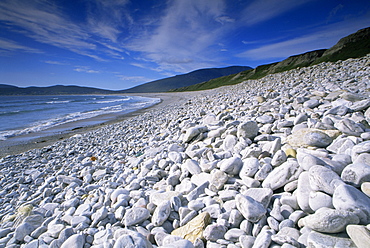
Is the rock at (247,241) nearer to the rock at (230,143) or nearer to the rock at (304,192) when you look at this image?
the rock at (304,192)

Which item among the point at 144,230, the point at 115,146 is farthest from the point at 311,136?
the point at 115,146

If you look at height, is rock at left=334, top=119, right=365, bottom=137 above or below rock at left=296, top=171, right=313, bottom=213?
above

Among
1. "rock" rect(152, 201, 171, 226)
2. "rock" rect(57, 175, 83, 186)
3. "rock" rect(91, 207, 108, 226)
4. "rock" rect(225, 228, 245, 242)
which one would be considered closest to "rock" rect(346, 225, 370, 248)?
"rock" rect(225, 228, 245, 242)

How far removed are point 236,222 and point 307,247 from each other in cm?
58

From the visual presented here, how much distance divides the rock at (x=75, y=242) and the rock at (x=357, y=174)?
2.61 m

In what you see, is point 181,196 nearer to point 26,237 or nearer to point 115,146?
point 26,237

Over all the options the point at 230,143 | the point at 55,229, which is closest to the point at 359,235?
the point at 230,143

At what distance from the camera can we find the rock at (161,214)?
6.75 feet

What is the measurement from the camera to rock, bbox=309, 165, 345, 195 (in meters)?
1.63

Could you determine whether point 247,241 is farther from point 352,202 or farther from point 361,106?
point 361,106

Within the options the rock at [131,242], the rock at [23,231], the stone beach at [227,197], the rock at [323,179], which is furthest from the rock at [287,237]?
the rock at [23,231]

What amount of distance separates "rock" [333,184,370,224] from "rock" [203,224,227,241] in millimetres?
926

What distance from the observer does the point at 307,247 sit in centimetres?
136

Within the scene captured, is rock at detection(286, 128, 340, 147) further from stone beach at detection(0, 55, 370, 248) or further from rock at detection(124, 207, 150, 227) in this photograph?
rock at detection(124, 207, 150, 227)
